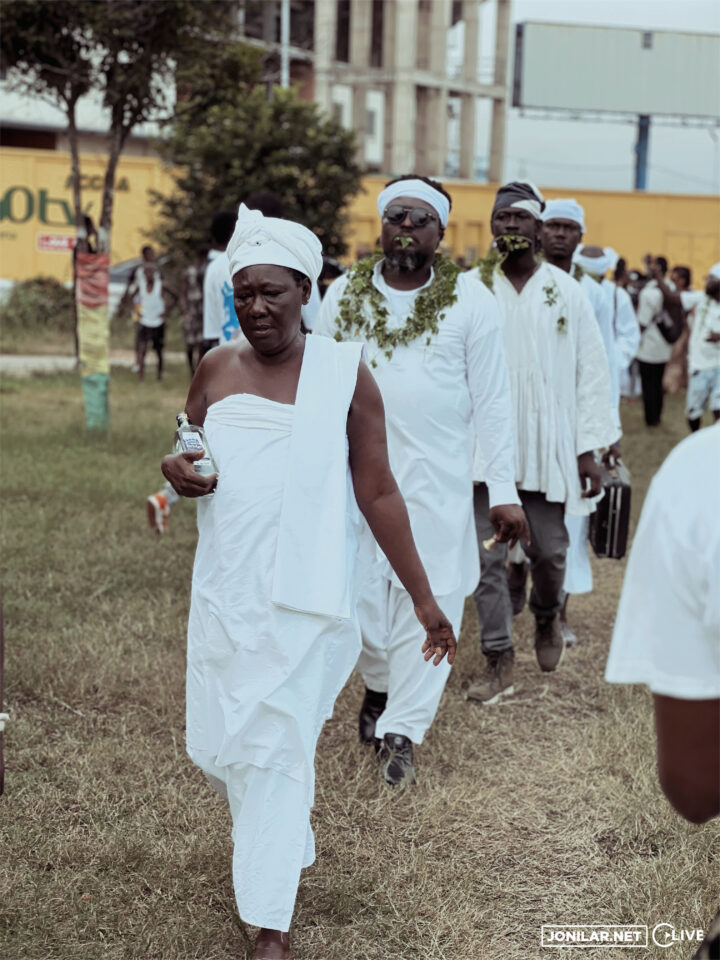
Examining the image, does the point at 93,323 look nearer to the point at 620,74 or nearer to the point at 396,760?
the point at 396,760

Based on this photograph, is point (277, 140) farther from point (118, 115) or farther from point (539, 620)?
point (539, 620)

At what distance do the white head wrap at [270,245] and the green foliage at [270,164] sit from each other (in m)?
19.0

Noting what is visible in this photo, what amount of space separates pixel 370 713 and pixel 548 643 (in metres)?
1.26

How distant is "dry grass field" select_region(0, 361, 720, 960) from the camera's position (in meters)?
3.69

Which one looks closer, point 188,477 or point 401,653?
point 188,477

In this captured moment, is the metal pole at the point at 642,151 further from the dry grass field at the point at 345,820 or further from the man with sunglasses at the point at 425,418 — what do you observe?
the man with sunglasses at the point at 425,418

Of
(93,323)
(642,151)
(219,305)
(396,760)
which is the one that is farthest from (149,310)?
(642,151)

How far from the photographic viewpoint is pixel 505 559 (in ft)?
18.9

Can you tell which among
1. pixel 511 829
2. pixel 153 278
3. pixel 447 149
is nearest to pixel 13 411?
pixel 153 278

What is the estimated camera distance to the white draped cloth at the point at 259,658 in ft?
10.9

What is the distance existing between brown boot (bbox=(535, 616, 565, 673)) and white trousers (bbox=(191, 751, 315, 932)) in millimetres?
2804

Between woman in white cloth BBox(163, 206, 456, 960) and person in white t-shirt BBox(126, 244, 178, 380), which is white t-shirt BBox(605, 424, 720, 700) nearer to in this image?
woman in white cloth BBox(163, 206, 456, 960)

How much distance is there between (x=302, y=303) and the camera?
11.9 ft

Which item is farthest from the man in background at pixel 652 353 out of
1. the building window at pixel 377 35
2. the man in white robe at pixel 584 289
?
the building window at pixel 377 35
